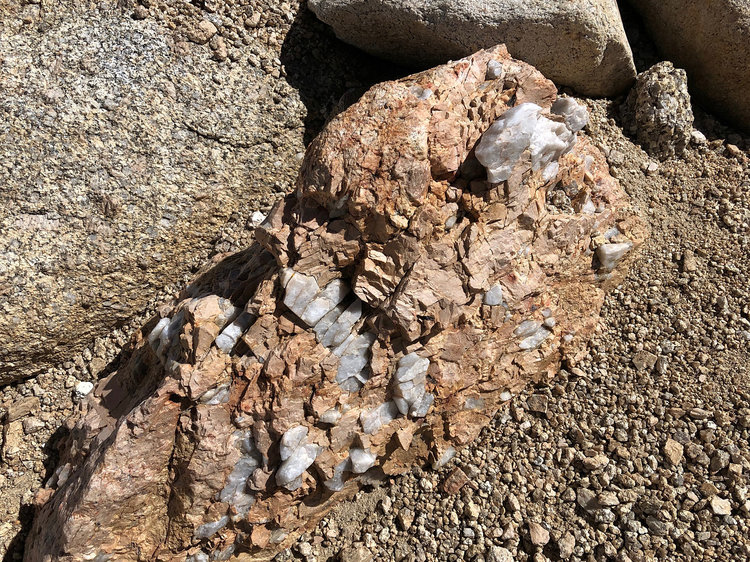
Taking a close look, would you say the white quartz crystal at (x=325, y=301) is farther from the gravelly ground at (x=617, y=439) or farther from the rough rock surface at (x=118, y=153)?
the rough rock surface at (x=118, y=153)

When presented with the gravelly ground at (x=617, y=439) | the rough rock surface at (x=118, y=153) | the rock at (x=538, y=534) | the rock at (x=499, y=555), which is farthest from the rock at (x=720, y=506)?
the rough rock surface at (x=118, y=153)

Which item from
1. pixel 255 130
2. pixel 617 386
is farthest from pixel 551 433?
pixel 255 130

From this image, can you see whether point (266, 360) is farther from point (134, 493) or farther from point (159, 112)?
point (159, 112)

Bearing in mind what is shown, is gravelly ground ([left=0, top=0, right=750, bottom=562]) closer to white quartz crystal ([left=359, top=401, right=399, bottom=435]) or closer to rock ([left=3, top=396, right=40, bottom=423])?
rock ([left=3, top=396, right=40, bottom=423])

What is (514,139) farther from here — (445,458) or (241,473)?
(241,473)

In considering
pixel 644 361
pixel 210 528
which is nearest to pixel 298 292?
pixel 210 528

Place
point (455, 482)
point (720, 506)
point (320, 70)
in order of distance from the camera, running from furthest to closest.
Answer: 1. point (320, 70)
2. point (455, 482)
3. point (720, 506)
